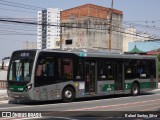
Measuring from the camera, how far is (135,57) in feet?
83.9

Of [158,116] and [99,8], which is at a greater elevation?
[99,8]

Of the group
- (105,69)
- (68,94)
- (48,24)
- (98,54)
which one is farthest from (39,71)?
(48,24)

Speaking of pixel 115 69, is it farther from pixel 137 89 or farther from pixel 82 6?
pixel 82 6

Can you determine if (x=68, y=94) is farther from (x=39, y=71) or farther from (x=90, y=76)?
(x=39, y=71)

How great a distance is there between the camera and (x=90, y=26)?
74.6m

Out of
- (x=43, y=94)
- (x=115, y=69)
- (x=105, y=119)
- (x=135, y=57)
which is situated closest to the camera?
(x=105, y=119)

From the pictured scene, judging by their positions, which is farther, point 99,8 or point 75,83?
point 99,8

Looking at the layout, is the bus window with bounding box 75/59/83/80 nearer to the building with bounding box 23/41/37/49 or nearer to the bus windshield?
the bus windshield

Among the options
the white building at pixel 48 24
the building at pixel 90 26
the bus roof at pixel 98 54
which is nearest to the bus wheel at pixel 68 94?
the bus roof at pixel 98 54

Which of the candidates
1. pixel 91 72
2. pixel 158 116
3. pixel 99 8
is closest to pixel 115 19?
pixel 99 8

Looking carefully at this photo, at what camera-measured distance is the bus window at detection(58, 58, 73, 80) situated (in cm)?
2011

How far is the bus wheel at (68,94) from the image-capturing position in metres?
20.4

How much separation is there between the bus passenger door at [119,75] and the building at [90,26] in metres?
48.7

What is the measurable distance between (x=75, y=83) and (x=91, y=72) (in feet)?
4.74
